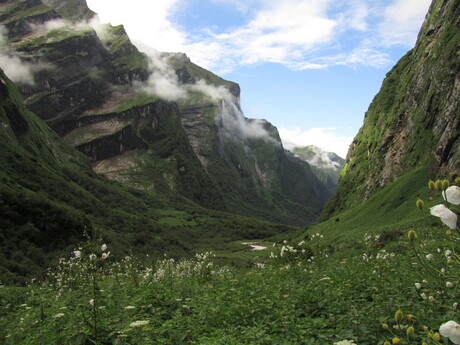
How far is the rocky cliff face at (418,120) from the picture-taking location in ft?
252

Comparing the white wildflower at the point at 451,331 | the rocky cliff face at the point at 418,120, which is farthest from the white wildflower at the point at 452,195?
the rocky cliff face at the point at 418,120

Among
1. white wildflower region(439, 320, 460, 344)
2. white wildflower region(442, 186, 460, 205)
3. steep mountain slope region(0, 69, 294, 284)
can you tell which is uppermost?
steep mountain slope region(0, 69, 294, 284)

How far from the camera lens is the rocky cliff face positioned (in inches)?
3022

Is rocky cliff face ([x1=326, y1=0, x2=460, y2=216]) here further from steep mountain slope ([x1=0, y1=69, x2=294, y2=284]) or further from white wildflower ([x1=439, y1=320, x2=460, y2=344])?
steep mountain slope ([x1=0, y1=69, x2=294, y2=284])

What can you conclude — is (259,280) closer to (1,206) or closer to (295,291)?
(295,291)

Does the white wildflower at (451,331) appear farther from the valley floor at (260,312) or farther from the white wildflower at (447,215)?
the white wildflower at (447,215)

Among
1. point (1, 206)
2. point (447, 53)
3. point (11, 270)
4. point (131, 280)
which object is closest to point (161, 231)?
point (1, 206)

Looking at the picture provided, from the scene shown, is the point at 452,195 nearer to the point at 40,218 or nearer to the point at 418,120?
the point at 40,218

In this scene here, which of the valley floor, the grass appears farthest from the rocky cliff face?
the valley floor

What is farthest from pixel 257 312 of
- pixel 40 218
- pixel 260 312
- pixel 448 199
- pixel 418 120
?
pixel 418 120

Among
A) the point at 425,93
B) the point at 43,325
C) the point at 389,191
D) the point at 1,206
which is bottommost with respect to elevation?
the point at 43,325

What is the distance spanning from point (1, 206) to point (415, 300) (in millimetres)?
75738

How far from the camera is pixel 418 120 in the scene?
308ft

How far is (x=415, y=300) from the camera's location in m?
9.04
